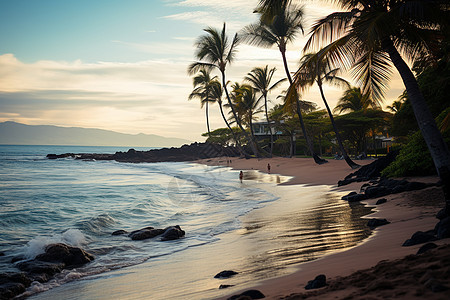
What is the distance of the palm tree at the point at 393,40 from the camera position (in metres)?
6.43

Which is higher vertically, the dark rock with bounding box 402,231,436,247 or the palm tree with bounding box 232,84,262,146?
the palm tree with bounding box 232,84,262,146

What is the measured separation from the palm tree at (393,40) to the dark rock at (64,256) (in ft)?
21.5

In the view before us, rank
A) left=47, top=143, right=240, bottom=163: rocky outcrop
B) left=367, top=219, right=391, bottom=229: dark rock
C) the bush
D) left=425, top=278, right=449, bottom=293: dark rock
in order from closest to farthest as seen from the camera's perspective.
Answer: left=425, top=278, right=449, bottom=293: dark rock < left=367, top=219, right=391, bottom=229: dark rock < the bush < left=47, top=143, right=240, bottom=163: rocky outcrop

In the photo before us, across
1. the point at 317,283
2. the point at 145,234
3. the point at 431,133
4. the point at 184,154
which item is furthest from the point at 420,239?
the point at 184,154

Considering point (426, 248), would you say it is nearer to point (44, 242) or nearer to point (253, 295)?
point (253, 295)

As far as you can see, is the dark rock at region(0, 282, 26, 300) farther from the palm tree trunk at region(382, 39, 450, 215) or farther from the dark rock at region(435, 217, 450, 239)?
the palm tree trunk at region(382, 39, 450, 215)

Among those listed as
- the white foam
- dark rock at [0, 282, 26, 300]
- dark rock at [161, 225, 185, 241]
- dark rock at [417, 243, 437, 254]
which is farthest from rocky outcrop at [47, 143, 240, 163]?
dark rock at [417, 243, 437, 254]

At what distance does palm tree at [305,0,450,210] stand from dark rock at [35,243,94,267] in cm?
655

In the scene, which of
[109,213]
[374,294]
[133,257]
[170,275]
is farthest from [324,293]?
[109,213]

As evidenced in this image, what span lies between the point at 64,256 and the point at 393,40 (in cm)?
826

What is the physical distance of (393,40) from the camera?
8.05 meters

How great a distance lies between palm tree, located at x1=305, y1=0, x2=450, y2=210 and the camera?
253 inches

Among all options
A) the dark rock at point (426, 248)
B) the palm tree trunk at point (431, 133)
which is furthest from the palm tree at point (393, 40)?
the dark rock at point (426, 248)

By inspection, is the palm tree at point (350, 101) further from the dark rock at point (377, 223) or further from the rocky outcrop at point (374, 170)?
the dark rock at point (377, 223)
